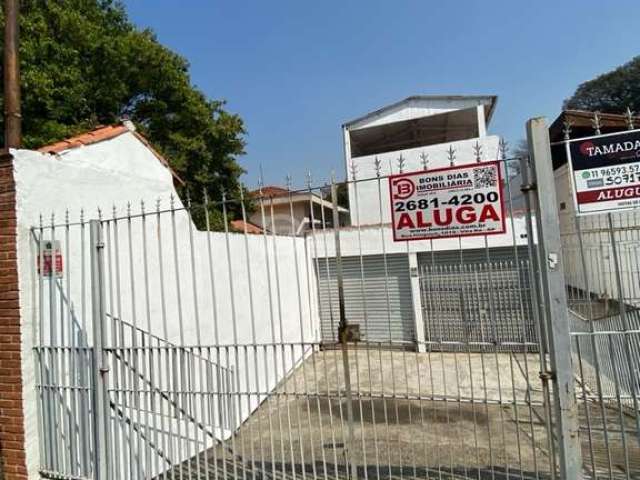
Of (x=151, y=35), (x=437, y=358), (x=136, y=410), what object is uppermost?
(x=151, y=35)

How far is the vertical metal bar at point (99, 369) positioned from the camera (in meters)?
3.66

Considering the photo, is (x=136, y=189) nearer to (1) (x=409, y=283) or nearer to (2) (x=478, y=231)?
(2) (x=478, y=231)

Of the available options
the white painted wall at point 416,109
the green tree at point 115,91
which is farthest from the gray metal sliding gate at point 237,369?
the white painted wall at point 416,109

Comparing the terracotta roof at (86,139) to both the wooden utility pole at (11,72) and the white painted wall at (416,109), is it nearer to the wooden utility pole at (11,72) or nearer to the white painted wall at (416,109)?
the wooden utility pole at (11,72)

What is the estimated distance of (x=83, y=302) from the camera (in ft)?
13.3

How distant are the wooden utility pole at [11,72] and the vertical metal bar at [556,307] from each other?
205 inches

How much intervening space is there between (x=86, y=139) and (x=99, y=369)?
3.23 m

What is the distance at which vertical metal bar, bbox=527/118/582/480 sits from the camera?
2604 mm

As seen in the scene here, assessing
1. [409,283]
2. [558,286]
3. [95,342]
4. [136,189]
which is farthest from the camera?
[409,283]

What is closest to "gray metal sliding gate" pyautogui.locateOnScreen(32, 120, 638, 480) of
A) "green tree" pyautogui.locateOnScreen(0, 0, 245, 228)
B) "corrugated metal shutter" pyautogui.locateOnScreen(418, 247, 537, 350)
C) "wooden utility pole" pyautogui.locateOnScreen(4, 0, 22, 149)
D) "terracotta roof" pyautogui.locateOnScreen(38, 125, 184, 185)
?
"corrugated metal shutter" pyautogui.locateOnScreen(418, 247, 537, 350)

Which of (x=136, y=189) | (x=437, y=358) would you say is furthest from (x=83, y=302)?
(x=437, y=358)

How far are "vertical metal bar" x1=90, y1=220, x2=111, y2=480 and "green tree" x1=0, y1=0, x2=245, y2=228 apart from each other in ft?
28.4

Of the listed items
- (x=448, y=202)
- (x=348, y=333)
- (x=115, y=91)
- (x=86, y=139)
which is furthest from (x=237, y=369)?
(x=115, y=91)

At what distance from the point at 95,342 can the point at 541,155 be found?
3.83m
